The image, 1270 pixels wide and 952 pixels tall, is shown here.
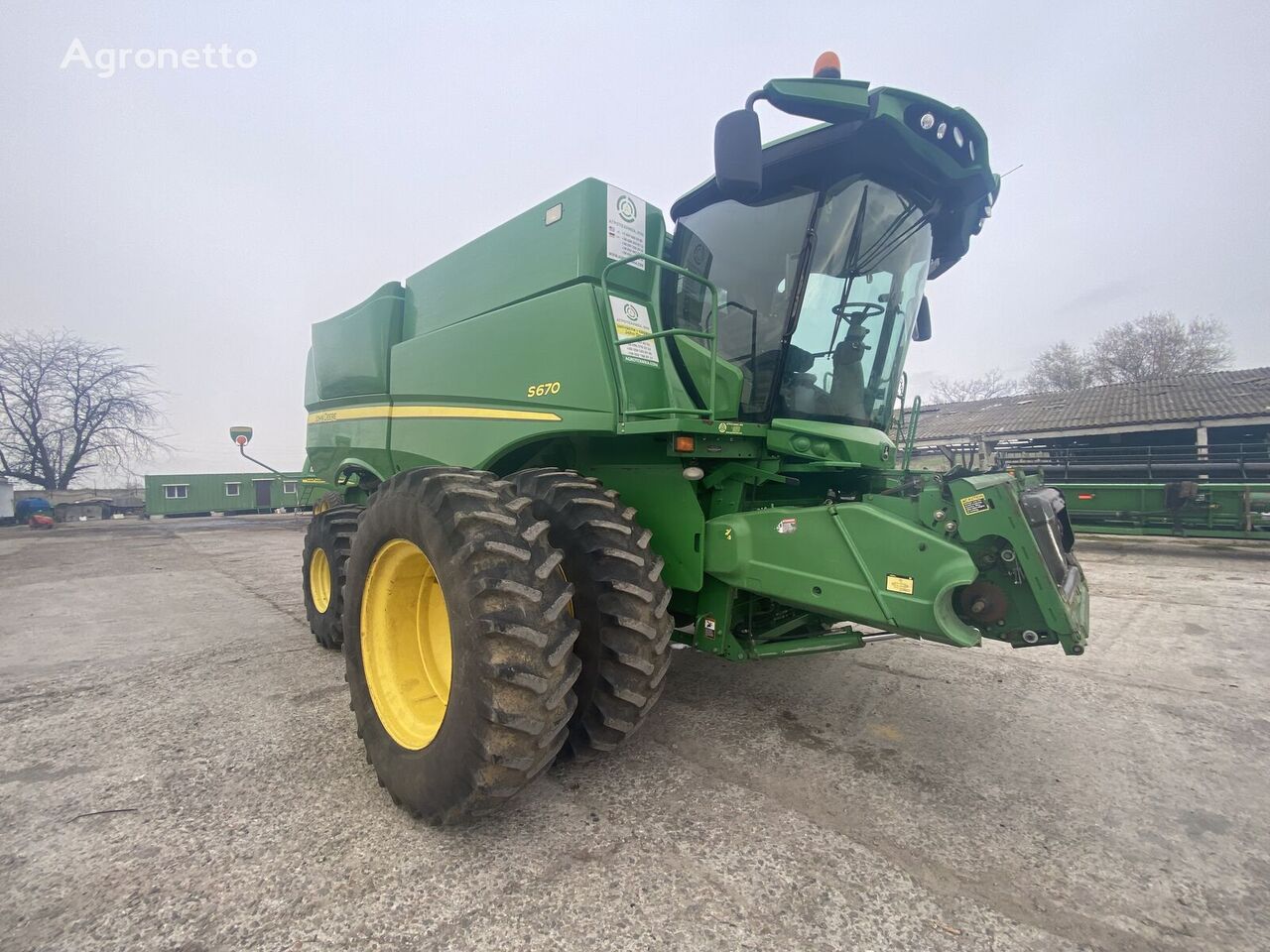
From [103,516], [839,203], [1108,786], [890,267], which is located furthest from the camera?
[103,516]

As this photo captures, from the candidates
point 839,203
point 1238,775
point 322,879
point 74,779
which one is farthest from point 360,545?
point 1238,775

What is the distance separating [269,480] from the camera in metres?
32.5

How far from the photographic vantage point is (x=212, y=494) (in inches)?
1227

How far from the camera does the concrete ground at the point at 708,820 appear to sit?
5.33 feet

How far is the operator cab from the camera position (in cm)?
260

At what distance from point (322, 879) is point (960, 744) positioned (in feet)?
8.69

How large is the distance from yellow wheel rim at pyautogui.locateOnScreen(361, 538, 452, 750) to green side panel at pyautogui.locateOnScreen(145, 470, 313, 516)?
3042 cm

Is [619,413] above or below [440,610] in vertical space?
above

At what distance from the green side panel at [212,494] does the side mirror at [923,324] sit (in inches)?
1217

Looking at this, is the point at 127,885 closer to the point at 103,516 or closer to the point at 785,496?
the point at 785,496

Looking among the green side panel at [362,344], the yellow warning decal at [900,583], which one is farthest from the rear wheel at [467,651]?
the green side panel at [362,344]

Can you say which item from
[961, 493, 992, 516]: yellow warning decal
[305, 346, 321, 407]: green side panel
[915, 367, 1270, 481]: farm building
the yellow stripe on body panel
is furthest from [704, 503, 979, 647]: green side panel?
[915, 367, 1270, 481]: farm building

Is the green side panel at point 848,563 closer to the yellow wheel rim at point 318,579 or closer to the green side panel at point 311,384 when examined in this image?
the yellow wheel rim at point 318,579

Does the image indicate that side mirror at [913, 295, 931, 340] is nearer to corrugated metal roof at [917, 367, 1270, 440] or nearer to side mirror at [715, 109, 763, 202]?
side mirror at [715, 109, 763, 202]
